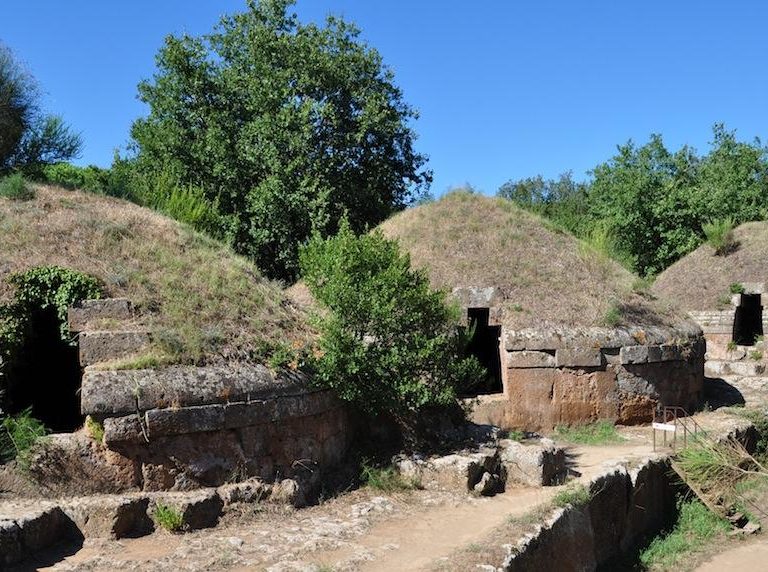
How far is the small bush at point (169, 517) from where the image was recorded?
6734 mm

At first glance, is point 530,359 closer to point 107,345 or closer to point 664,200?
point 107,345

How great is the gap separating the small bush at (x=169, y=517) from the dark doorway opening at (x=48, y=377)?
1.84 m

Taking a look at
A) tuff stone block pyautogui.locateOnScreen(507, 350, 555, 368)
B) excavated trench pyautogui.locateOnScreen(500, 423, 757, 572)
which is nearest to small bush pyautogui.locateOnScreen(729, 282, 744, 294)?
excavated trench pyautogui.locateOnScreen(500, 423, 757, 572)

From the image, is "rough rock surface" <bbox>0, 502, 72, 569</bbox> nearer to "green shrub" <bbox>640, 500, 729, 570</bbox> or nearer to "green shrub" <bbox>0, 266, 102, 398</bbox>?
"green shrub" <bbox>0, 266, 102, 398</bbox>

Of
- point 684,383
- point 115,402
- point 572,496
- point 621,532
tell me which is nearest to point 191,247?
point 115,402

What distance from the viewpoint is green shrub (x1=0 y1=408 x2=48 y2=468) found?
265 inches

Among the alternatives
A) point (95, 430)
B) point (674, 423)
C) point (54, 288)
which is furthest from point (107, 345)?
point (674, 423)

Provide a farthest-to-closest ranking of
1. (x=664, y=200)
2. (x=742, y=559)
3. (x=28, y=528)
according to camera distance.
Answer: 1. (x=664, y=200)
2. (x=742, y=559)
3. (x=28, y=528)

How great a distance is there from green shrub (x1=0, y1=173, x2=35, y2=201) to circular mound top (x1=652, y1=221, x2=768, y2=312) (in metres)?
14.3

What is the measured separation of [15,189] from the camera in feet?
31.9

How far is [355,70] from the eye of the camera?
20828 millimetres

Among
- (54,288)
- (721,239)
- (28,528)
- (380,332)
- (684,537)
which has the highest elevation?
(721,239)

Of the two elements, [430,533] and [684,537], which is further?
[684,537]

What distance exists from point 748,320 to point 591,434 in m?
10.7
